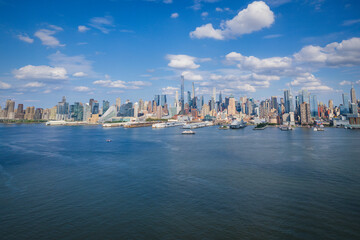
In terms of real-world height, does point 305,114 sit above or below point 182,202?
above

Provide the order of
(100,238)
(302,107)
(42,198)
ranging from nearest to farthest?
(100,238) → (42,198) → (302,107)

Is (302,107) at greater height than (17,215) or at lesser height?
greater

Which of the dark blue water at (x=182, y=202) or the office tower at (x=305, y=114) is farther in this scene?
the office tower at (x=305, y=114)

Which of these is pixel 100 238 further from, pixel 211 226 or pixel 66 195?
pixel 66 195

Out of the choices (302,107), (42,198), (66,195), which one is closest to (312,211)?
Result: (66,195)

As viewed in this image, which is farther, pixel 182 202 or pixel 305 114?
pixel 305 114

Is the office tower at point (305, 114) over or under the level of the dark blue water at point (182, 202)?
over

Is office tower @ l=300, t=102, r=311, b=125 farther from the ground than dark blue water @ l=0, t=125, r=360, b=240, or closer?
farther from the ground

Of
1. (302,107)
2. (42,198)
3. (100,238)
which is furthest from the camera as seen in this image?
(302,107)

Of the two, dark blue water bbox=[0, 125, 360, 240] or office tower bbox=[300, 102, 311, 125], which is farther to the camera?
office tower bbox=[300, 102, 311, 125]

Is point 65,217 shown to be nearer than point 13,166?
Yes
